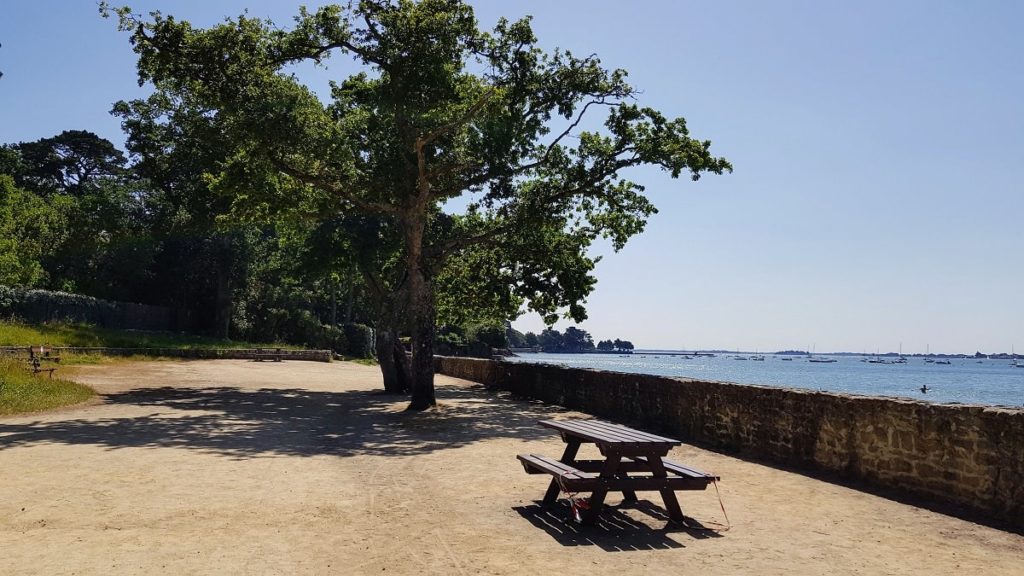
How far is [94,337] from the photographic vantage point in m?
34.9

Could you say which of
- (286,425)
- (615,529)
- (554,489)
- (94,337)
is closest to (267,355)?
(94,337)

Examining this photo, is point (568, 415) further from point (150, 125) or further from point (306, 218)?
point (150, 125)

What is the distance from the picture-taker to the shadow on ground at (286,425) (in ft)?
38.7

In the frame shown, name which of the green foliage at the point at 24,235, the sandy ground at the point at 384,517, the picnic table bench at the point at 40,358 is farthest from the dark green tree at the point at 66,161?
the sandy ground at the point at 384,517

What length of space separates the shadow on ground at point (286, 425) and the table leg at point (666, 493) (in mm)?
5699

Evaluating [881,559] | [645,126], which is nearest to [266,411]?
[645,126]

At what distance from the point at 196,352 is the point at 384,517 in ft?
118

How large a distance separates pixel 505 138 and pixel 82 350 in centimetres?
2309

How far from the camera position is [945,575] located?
543cm

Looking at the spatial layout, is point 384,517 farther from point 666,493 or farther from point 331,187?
point 331,187

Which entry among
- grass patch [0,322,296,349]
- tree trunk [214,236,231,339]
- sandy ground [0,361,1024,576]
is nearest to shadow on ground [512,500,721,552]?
sandy ground [0,361,1024,576]

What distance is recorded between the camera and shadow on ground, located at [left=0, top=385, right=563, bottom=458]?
11.8m

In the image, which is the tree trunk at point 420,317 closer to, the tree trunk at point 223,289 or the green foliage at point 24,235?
the green foliage at point 24,235

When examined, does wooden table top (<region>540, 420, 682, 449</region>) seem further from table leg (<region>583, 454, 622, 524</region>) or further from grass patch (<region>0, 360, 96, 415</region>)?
grass patch (<region>0, 360, 96, 415</region>)
